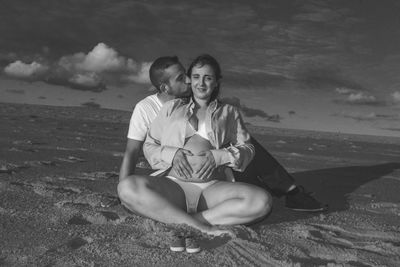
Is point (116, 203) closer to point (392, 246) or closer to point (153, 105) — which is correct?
point (153, 105)

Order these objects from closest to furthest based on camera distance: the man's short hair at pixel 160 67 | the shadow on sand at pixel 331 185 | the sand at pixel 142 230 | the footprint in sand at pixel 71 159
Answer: the sand at pixel 142 230 → the man's short hair at pixel 160 67 → the shadow on sand at pixel 331 185 → the footprint in sand at pixel 71 159

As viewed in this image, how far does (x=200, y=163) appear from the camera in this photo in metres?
2.92

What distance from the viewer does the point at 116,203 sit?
12.0ft

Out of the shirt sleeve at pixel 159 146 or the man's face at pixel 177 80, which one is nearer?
the shirt sleeve at pixel 159 146

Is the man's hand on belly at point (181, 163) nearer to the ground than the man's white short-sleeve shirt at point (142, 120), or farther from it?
nearer to the ground

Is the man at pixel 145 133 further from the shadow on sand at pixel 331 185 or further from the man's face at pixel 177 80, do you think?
the shadow on sand at pixel 331 185

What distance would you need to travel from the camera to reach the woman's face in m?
3.01

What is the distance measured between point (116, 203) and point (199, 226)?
1.06 meters

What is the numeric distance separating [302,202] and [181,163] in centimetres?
152

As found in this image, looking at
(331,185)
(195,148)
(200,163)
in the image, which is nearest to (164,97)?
(195,148)

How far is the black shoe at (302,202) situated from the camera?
3.84 meters

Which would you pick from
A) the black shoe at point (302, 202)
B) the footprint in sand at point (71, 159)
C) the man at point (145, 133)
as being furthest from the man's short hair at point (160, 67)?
the footprint in sand at point (71, 159)

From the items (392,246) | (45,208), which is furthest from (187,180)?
(392,246)

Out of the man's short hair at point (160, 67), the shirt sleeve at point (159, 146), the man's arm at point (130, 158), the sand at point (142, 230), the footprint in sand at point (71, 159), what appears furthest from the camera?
the footprint in sand at point (71, 159)
